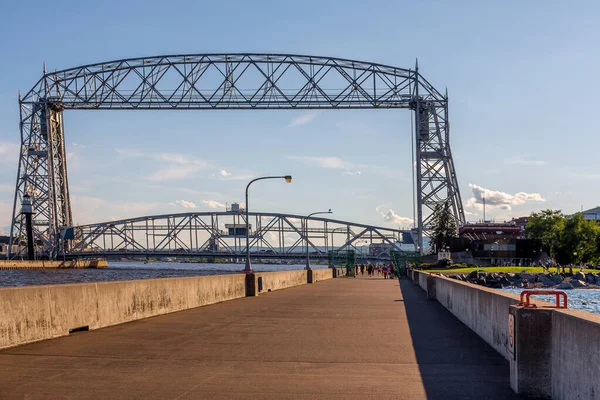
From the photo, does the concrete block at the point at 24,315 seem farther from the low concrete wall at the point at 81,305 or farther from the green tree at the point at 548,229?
the green tree at the point at 548,229

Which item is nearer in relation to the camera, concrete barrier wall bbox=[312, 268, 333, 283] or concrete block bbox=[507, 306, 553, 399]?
concrete block bbox=[507, 306, 553, 399]

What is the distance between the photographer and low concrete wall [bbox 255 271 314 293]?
119 feet

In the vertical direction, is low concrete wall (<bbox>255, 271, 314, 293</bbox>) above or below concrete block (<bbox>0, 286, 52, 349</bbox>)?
below

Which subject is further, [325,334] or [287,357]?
[325,334]

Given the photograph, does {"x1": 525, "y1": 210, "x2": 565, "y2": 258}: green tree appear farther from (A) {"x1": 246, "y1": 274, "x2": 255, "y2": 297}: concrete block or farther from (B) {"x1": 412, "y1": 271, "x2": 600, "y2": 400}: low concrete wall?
(B) {"x1": 412, "y1": 271, "x2": 600, "y2": 400}: low concrete wall

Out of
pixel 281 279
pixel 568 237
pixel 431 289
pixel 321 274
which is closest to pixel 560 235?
pixel 568 237

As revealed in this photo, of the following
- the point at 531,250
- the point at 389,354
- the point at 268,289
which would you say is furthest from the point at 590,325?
the point at 531,250

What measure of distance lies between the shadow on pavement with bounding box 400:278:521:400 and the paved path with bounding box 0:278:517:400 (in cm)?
2

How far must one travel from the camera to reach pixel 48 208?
11538 centimetres

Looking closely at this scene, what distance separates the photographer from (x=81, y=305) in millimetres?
15414

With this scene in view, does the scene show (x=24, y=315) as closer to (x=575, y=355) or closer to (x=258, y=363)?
(x=258, y=363)

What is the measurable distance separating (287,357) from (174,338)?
3.32 metres

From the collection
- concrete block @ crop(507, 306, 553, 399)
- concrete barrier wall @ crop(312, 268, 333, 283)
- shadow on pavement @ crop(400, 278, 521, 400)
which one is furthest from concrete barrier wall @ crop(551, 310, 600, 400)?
concrete barrier wall @ crop(312, 268, 333, 283)

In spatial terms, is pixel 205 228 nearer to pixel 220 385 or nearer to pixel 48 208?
pixel 48 208
